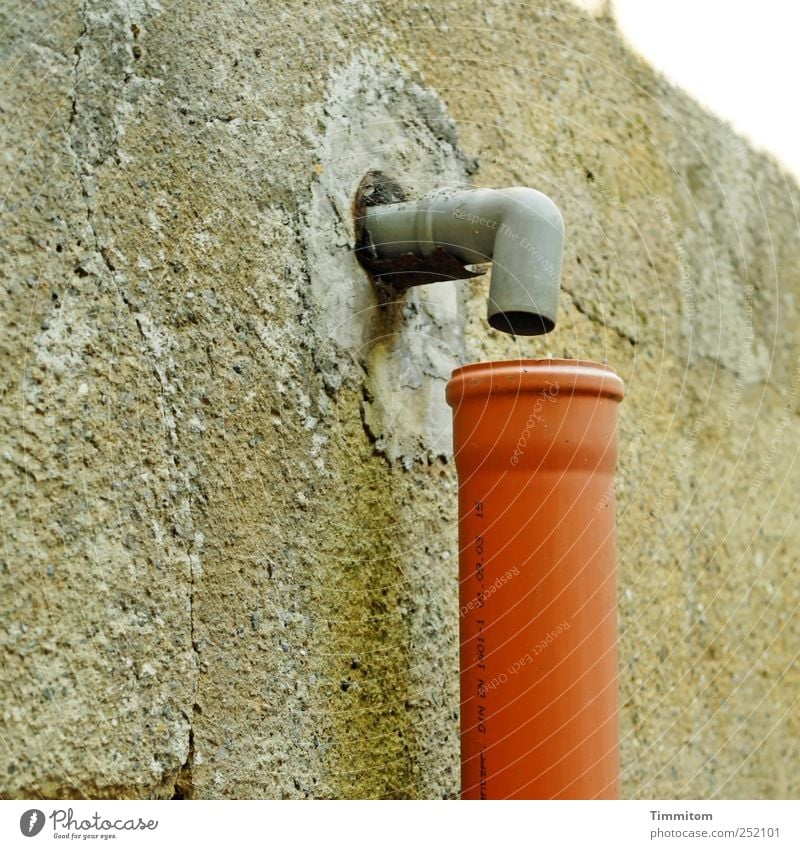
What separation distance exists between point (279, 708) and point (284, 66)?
1.73 feet

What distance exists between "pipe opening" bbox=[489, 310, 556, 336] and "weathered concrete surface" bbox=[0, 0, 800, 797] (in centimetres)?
14

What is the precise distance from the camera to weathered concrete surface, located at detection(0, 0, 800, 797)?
628mm

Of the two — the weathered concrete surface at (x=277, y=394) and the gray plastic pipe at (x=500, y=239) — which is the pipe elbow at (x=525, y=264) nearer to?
the gray plastic pipe at (x=500, y=239)

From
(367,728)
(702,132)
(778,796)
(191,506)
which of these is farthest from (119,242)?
(778,796)

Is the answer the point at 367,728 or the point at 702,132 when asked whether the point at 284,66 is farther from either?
the point at 702,132

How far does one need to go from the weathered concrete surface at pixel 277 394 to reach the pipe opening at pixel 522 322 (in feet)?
0.46

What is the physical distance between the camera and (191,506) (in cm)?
70

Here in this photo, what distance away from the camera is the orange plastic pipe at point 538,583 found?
75cm

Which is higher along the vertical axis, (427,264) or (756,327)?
(427,264)

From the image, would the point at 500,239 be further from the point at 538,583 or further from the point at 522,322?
the point at 538,583

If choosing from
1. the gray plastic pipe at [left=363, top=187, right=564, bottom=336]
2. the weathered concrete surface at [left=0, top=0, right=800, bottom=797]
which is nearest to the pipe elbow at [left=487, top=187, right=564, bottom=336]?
the gray plastic pipe at [left=363, top=187, right=564, bottom=336]

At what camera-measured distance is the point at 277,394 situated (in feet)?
2.58

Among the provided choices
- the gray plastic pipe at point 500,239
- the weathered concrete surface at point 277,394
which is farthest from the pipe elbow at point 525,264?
the weathered concrete surface at point 277,394

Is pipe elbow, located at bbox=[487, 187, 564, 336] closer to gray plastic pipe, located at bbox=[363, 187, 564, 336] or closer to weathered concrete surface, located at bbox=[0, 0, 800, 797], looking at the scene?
gray plastic pipe, located at bbox=[363, 187, 564, 336]
